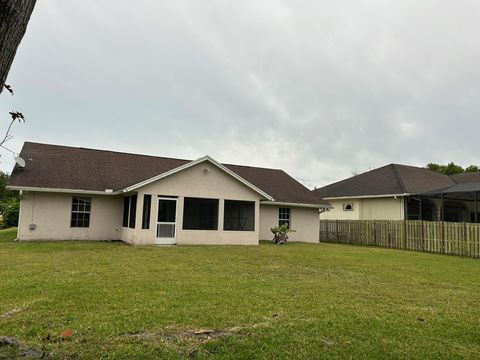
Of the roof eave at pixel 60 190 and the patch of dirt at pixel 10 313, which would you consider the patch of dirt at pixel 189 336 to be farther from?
the roof eave at pixel 60 190

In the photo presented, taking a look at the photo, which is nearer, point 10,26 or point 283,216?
point 10,26

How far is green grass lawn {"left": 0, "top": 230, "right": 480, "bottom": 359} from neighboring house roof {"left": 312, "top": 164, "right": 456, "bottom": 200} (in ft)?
46.2

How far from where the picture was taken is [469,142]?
27.3 meters

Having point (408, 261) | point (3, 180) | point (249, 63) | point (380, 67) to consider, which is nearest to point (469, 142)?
point (380, 67)

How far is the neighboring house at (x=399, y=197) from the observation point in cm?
2378

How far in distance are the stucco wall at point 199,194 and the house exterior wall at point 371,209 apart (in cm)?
1069

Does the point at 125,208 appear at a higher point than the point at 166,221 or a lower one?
higher

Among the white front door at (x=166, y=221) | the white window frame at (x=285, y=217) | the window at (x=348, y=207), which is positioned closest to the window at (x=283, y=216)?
the white window frame at (x=285, y=217)

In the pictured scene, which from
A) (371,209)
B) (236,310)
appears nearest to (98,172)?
(236,310)

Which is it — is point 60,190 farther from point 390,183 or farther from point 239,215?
point 390,183

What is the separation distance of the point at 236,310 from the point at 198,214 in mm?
14665

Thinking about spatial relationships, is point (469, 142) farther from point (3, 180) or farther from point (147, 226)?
point (3, 180)

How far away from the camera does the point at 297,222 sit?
22.6 m

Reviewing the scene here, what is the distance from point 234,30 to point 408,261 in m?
10.7
